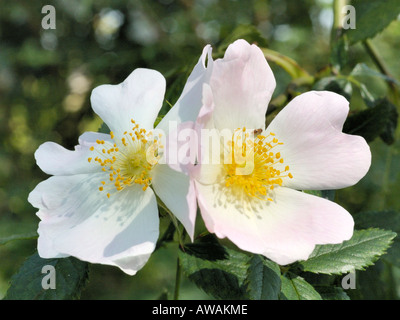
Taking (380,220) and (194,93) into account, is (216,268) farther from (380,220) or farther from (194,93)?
(380,220)

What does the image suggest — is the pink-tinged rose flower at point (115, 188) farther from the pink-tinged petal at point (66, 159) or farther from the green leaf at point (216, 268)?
the green leaf at point (216, 268)

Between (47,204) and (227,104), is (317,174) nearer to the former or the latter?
(227,104)

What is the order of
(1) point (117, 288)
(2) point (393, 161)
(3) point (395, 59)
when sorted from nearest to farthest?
1. (2) point (393, 161)
2. (3) point (395, 59)
3. (1) point (117, 288)

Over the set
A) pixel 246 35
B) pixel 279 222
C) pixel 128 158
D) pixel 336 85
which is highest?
pixel 246 35

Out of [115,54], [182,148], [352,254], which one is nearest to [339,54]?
[352,254]

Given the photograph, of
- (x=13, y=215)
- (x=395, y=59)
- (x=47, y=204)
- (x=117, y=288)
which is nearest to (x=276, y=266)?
(x=47, y=204)

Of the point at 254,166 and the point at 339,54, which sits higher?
the point at 339,54

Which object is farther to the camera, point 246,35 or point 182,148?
point 246,35

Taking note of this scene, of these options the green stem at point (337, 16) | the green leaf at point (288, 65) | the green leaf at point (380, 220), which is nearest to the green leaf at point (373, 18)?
the green stem at point (337, 16)
